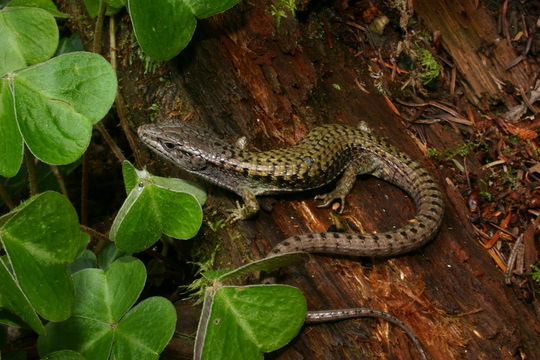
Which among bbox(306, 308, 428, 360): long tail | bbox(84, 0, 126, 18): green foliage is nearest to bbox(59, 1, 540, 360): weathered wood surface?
bbox(306, 308, 428, 360): long tail

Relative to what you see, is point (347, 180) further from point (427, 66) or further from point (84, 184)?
point (84, 184)

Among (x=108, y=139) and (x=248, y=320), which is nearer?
(x=248, y=320)

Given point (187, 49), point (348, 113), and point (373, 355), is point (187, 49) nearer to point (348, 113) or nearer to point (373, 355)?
point (348, 113)

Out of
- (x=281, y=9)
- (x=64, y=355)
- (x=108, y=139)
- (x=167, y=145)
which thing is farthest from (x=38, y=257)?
(x=281, y=9)

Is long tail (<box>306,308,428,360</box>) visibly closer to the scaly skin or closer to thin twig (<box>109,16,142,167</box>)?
the scaly skin

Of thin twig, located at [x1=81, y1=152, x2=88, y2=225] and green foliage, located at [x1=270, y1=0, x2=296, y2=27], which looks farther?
green foliage, located at [x1=270, y1=0, x2=296, y2=27]

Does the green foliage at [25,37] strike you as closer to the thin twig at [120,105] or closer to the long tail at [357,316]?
the thin twig at [120,105]
